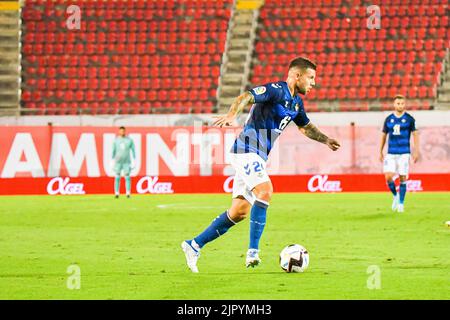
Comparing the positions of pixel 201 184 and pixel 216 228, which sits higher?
pixel 216 228

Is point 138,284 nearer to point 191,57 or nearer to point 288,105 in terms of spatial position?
point 288,105

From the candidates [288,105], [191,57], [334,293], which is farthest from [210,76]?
[334,293]

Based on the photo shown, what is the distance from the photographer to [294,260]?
10.8m

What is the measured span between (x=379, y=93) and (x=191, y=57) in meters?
6.63

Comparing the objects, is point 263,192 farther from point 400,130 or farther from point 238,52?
point 238,52

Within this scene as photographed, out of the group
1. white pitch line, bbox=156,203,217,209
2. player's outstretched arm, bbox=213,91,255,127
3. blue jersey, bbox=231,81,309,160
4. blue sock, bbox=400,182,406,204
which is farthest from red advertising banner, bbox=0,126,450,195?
player's outstretched arm, bbox=213,91,255,127

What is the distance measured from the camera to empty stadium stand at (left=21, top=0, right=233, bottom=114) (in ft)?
110

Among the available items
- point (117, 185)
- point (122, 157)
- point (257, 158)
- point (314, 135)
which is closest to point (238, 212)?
point (257, 158)

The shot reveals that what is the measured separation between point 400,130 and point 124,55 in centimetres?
1621

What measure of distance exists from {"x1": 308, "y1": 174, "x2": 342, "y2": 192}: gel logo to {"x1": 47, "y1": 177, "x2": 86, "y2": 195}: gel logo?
21.6 feet

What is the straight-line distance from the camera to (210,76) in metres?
34.3

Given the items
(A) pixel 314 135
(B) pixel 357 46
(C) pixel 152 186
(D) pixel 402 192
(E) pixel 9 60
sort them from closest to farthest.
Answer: (A) pixel 314 135 → (D) pixel 402 192 → (C) pixel 152 186 → (B) pixel 357 46 → (E) pixel 9 60

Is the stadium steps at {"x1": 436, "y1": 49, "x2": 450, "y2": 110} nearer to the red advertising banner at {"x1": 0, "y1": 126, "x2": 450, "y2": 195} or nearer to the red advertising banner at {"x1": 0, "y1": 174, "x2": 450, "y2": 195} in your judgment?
the red advertising banner at {"x1": 0, "y1": 126, "x2": 450, "y2": 195}
